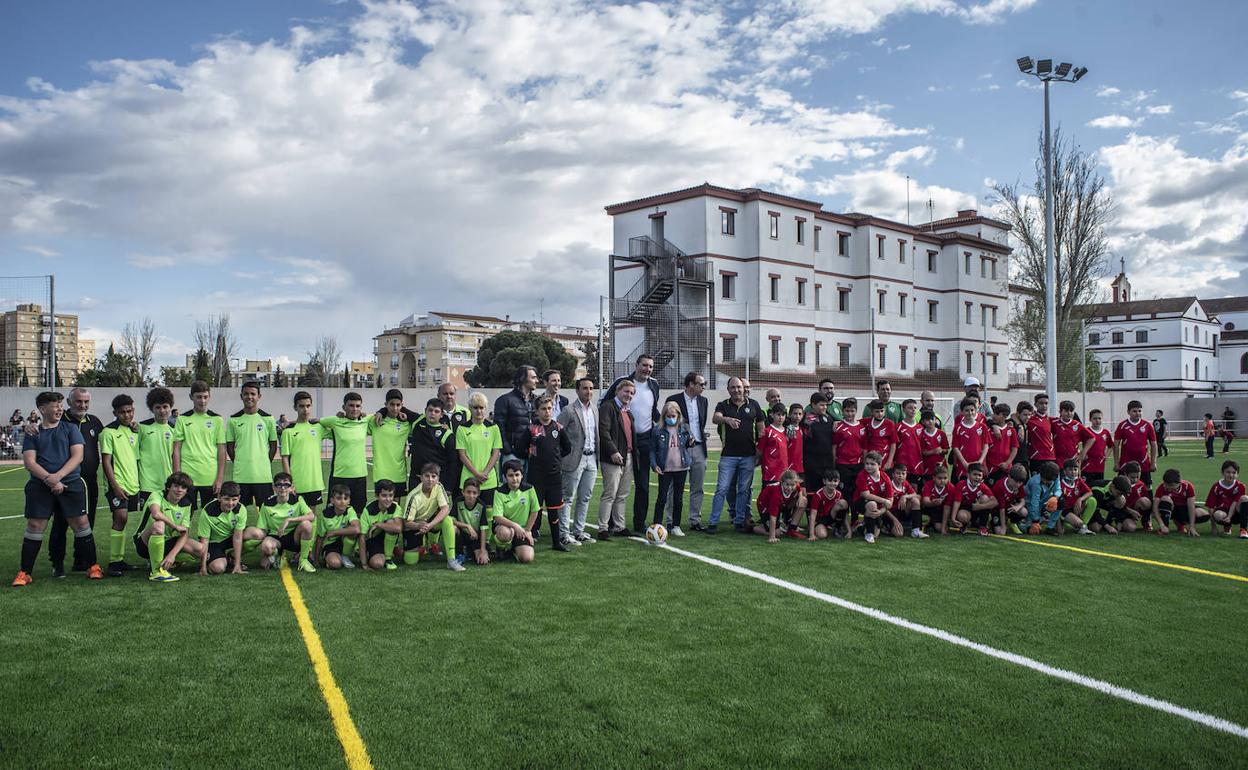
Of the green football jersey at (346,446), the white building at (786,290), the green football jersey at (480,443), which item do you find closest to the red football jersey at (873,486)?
the green football jersey at (480,443)

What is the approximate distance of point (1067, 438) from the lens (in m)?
11.3

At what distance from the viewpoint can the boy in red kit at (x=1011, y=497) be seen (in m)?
10.4

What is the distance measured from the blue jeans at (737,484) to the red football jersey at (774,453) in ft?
0.75

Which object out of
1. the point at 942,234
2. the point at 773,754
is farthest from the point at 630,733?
the point at 942,234

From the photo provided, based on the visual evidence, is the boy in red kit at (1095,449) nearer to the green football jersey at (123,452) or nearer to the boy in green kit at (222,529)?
the boy in green kit at (222,529)

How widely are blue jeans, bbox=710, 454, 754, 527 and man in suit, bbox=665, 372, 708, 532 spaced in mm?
255

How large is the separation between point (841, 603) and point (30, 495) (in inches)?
264

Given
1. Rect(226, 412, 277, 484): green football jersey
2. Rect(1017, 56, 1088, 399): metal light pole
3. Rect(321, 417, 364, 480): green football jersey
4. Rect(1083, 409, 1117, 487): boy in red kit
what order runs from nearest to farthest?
Rect(226, 412, 277, 484): green football jersey < Rect(321, 417, 364, 480): green football jersey < Rect(1083, 409, 1117, 487): boy in red kit < Rect(1017, 56, 1088, 399): metal light pole

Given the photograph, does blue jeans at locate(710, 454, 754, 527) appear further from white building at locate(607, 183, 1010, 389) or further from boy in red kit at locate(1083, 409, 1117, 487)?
white building at locate(607, 183, 1010, 389)

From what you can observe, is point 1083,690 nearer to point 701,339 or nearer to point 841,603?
point 841,603

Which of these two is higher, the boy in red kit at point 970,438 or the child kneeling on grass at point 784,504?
the boy in red kit at point 970,438

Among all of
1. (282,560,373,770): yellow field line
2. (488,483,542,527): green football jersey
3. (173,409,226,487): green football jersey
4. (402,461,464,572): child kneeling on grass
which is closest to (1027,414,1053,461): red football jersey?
(488,483,542,527): green football jersey

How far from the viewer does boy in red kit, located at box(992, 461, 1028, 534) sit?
Result: 410 inches

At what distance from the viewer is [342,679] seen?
488 cm
